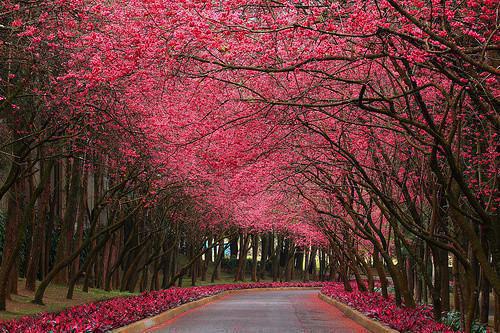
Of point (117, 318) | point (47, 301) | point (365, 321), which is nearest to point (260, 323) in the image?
point (365, 321)

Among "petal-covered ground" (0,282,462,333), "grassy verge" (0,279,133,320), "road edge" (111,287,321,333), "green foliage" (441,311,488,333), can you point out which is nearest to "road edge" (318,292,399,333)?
"petal-covered ground" (0,282,462,333)

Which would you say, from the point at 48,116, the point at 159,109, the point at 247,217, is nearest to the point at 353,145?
the point at 159,109

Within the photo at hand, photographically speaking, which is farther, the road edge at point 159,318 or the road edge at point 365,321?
the road edge at point 365,321

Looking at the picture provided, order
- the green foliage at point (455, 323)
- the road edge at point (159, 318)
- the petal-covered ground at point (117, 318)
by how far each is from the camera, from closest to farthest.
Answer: the petal-covered ground at point (117, 318) < the road edge at point (159, 318) < the green foliage at point (455, 323)

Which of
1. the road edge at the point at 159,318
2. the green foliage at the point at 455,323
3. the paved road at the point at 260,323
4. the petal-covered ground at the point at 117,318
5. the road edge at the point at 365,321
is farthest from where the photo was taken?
the paved road at the point at 260,323

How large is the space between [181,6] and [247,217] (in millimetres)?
39106

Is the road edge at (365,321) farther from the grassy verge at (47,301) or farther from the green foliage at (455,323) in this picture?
the grassy verge at (47,301)

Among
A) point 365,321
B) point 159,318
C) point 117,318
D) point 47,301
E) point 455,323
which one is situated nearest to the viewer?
point 117,318

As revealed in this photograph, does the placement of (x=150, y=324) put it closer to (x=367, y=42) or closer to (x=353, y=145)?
(x=353, y=145)

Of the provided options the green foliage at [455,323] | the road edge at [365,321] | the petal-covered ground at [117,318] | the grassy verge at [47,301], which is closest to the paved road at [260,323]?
the road edge at [365,321]

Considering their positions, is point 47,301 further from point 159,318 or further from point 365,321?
point 365,321

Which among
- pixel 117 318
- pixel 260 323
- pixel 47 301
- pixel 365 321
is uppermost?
pixel 47 301

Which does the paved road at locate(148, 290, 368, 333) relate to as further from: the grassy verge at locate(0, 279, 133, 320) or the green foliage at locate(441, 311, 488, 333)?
the grassy verge at locate(0, 279, 133, 320)

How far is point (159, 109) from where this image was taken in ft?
74.7
